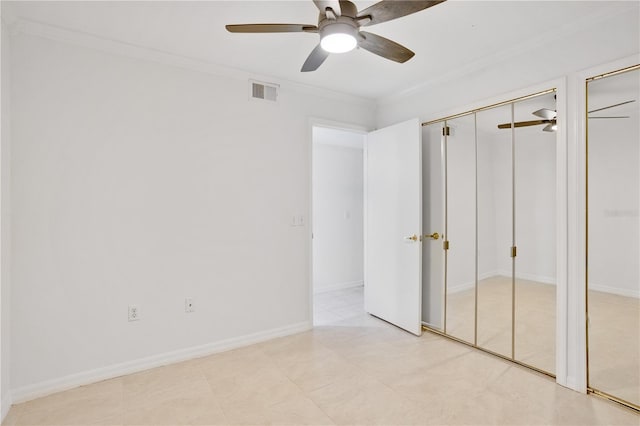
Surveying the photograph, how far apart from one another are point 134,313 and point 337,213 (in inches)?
127

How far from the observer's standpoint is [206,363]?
2668mm

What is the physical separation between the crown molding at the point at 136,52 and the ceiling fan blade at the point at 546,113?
1.87m

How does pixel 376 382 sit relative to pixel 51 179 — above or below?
below

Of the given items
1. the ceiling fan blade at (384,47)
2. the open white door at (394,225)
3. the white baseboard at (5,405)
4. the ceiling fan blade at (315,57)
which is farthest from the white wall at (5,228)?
the open white door at (394,225)

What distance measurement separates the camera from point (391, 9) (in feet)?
5.16

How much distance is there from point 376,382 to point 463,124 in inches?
88.5

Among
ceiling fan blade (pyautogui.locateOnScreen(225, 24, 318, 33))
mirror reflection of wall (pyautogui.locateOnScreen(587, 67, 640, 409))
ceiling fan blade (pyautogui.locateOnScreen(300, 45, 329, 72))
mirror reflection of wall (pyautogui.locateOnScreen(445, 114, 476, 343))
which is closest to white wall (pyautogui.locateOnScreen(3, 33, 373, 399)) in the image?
ceiling fan blade (pyautogui.locateOnScreen(300, 45, 329, 72))

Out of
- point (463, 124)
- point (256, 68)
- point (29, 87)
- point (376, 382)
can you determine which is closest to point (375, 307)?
point (376, 382)

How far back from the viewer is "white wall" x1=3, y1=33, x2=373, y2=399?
221 cm

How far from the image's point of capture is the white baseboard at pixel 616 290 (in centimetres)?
206

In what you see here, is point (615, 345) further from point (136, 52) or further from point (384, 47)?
point (136, 52)

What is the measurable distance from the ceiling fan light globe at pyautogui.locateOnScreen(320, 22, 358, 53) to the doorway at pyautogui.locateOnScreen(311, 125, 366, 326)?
2739 mm

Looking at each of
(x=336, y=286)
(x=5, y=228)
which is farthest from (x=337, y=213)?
(x=5, y=228)

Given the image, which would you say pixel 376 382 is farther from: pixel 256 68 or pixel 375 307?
pixel 256 68
